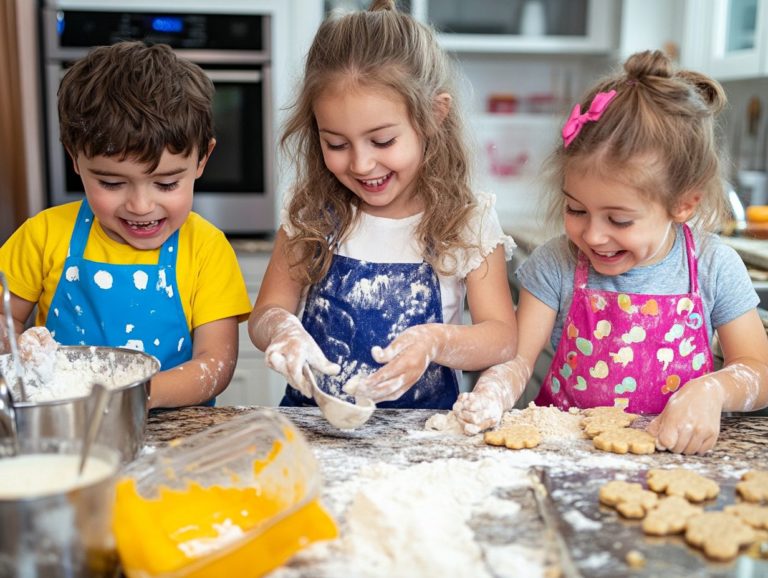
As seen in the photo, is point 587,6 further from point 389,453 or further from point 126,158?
point 389,453

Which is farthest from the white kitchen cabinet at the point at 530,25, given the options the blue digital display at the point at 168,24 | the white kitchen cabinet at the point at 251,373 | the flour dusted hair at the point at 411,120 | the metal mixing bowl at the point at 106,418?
the metal mixing bowl at the point at 106,418

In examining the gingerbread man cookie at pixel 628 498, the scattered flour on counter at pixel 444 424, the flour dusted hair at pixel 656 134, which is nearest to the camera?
the gingerbread man cookie at pixel 628 498

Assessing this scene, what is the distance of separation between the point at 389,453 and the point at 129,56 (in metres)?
0.80

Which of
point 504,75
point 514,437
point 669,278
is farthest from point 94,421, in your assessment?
point 504,75

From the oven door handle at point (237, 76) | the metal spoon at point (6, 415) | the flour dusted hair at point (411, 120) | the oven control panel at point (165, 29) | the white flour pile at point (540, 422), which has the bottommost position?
the white flour pile at point (540, 422)

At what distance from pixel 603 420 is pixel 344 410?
1.27ft

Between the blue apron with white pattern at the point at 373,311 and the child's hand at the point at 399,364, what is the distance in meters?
0.22

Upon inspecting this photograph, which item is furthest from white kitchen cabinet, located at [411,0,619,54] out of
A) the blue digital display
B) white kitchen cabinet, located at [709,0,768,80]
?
the blue digital display

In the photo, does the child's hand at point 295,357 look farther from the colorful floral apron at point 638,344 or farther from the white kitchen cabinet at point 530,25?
the white kitchen cabinet at point 530,25

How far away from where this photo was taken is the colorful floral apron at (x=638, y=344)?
4.47 ft

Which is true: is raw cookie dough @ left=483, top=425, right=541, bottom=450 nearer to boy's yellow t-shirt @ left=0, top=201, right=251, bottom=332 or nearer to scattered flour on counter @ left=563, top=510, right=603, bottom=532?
scattered flour on counter @ left=563, top=510, right=603, bottom=532

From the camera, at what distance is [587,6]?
3.29 metres

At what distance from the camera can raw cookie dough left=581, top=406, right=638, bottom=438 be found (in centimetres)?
108

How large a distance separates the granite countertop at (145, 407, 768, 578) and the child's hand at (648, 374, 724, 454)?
0.02 meters
